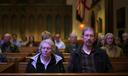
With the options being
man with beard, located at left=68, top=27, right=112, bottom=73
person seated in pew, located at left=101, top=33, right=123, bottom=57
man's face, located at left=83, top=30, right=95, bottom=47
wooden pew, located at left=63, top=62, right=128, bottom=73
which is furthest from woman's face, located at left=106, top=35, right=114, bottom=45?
man's face, located at left=83, top=30, right=95, bottom=47

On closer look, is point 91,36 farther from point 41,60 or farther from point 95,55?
point 41,60

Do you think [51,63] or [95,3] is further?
[95,3]

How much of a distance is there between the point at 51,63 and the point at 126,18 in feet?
27.5

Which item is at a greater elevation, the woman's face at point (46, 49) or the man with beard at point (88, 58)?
the woman's face at point (46, 49)

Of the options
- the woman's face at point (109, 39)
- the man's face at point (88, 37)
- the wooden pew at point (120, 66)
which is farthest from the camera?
the woman's face at point (109, 39)

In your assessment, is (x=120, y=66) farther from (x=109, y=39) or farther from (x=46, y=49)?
(x=46, y=49)

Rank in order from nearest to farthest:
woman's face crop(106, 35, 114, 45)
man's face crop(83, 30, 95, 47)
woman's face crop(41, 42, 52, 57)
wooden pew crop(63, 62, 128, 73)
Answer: man's face crop(83, 30, 95, 47), woman's face crop(41, 42, 52, 57), wooden pew crop(63, 62, 128, 73), woman's face crop(106, 35, 114, 45)

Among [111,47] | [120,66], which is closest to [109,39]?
[111,47]

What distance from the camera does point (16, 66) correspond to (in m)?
5.89

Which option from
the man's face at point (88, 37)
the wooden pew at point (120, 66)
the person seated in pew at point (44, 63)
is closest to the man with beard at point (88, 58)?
the man's face at point (88, 37)

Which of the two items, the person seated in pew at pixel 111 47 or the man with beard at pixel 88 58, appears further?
the person seated in pew at pixel 111 47

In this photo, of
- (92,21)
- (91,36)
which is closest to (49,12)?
(92,21)

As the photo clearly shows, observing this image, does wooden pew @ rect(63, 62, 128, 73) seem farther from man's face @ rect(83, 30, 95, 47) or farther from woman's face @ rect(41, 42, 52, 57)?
woman's face @ rect(41, 42, 52, 57)

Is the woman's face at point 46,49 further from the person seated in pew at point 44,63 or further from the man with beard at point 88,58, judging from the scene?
the man with beard at point 88,58
